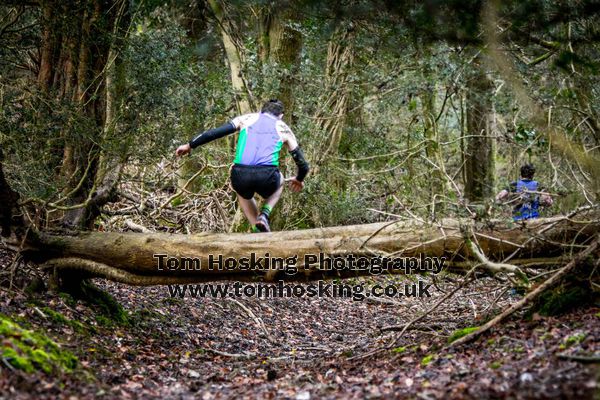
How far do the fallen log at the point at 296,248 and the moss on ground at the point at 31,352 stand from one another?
171cm

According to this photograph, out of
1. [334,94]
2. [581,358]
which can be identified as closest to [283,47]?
[334,94]

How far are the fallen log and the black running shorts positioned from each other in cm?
95

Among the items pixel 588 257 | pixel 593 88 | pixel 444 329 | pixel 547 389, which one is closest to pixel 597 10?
pixel 588 257

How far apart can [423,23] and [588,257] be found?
8.38 feet

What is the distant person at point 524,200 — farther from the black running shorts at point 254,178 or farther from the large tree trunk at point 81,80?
the large tree trunk at point 81,80

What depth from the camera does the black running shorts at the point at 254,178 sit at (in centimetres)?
743

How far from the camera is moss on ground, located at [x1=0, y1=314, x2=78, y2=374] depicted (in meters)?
4.46

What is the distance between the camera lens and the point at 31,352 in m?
4.68

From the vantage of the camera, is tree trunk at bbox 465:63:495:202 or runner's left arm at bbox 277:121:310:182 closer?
runner's left arm at bbox 277:121:310:182

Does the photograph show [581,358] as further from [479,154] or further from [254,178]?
[479,154]

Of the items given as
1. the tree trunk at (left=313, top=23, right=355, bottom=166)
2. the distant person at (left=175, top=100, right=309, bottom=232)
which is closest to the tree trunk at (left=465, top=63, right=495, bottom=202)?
the tree trunk at (left=313, top=23, right=355, bottom=166)

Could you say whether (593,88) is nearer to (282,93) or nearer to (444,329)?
(444,329)

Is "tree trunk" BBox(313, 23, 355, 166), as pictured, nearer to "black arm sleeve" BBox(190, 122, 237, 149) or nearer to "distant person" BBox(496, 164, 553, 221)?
"black arm sleeve" BBox(190, 122, 237, 149)

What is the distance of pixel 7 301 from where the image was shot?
20.4ft
